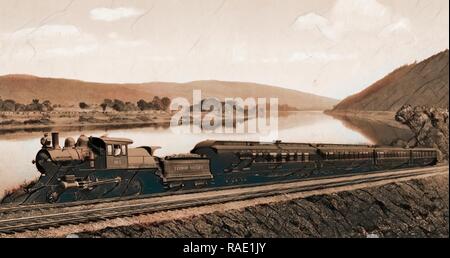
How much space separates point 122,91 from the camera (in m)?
18.5

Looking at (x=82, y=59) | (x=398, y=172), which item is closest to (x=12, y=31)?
(x=82, y=59)

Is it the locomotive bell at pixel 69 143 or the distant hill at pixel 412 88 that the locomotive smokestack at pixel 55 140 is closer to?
the locomotive bell at pixel 69 143

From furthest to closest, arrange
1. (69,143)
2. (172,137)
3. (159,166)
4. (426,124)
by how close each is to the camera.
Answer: (426,124), (172,137), (159,166), (69,143)

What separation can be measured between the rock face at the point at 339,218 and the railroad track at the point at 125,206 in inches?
17.5

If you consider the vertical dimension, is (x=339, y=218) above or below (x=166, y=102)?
below

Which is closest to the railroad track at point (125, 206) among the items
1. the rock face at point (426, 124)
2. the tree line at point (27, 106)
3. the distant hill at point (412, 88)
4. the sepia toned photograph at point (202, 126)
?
the sepia toned photograph at point (202, 126)

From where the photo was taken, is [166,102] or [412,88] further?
[412,88]

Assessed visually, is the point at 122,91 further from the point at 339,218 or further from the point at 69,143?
the point at 339,218

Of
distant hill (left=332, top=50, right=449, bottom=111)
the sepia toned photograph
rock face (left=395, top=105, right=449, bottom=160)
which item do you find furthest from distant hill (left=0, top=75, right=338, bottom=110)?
rock face (left=395, top=105, right=449, bottom=160)

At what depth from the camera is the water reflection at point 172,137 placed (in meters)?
15.9

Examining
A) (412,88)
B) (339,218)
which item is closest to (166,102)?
(339,218)

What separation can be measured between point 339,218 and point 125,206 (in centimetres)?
958

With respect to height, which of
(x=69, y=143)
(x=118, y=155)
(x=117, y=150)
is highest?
(x=69, y=143)

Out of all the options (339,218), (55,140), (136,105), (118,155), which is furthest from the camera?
(339,218)
